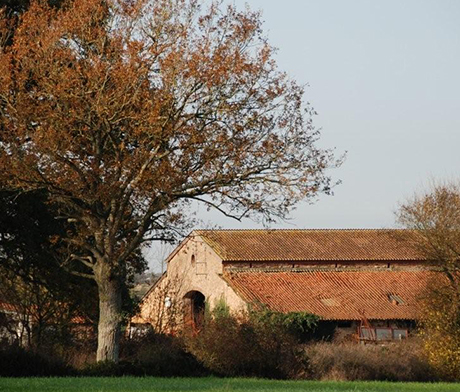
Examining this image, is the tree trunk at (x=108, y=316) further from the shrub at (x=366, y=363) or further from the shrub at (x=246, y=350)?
the shrub at (x=366, y=363)

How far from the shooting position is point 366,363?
121 ft

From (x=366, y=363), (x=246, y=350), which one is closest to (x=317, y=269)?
(x=366, y=363)

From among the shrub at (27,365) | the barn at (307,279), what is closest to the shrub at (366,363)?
the shrub at (27,365)

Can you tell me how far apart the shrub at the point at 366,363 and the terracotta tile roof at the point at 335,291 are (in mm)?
17572

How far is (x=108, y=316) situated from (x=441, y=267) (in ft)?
67.5

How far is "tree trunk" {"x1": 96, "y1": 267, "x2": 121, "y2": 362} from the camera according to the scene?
31.3 m

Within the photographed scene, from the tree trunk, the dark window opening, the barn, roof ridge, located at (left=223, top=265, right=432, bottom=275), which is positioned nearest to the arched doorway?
the barn

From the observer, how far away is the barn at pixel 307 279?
59.2 m

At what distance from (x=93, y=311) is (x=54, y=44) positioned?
1258 centimetres

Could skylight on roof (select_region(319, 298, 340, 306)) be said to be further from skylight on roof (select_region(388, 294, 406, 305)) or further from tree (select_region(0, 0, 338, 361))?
tree (select_region(0, 0, 338, 361))

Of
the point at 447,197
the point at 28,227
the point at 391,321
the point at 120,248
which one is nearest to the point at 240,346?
the point at 120,248

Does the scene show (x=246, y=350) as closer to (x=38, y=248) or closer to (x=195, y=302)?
(x=38, y=248)

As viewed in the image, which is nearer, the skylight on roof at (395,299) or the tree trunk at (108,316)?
the tree trunk at (108,316)

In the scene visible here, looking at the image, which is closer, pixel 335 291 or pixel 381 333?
pixel 381 333
